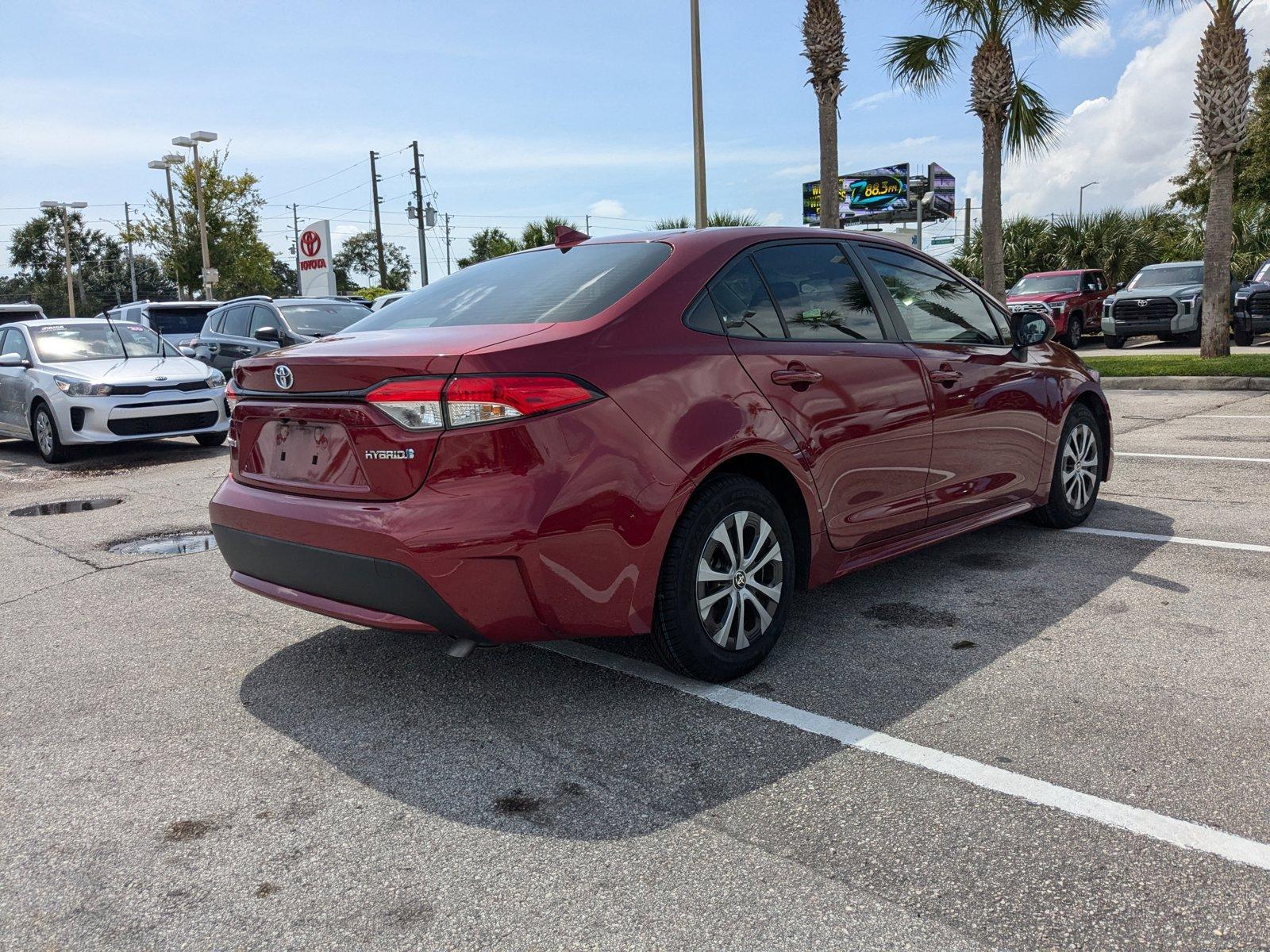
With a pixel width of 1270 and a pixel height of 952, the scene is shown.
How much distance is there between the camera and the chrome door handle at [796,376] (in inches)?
147

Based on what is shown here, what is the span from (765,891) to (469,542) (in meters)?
1.27

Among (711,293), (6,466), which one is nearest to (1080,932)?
(711,293)

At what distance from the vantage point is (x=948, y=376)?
181 inches

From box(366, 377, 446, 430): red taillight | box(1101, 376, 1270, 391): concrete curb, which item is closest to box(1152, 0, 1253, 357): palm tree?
box(1101, 376, 1270, 391): concrete curb

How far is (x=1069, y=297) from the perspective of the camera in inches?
855

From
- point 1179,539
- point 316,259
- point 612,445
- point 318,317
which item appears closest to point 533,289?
point 612,445

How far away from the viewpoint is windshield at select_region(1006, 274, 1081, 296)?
22.1 m

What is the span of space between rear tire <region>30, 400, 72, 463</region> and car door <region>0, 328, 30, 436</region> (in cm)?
28

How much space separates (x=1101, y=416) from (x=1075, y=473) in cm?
44

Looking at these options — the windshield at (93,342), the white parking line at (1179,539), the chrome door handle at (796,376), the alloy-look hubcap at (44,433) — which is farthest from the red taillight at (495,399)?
the windshield at (93,342)

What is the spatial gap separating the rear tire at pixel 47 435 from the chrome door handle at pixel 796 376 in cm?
935

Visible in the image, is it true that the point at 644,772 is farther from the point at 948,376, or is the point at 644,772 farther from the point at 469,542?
the point at 948,376

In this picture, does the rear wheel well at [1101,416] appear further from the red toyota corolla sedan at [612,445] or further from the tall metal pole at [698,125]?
the tall metal pole at [698,125]

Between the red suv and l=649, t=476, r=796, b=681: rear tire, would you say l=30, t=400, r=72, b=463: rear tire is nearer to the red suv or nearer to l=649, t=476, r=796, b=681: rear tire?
l=649, t=476, r=796, b=681: rear tire
